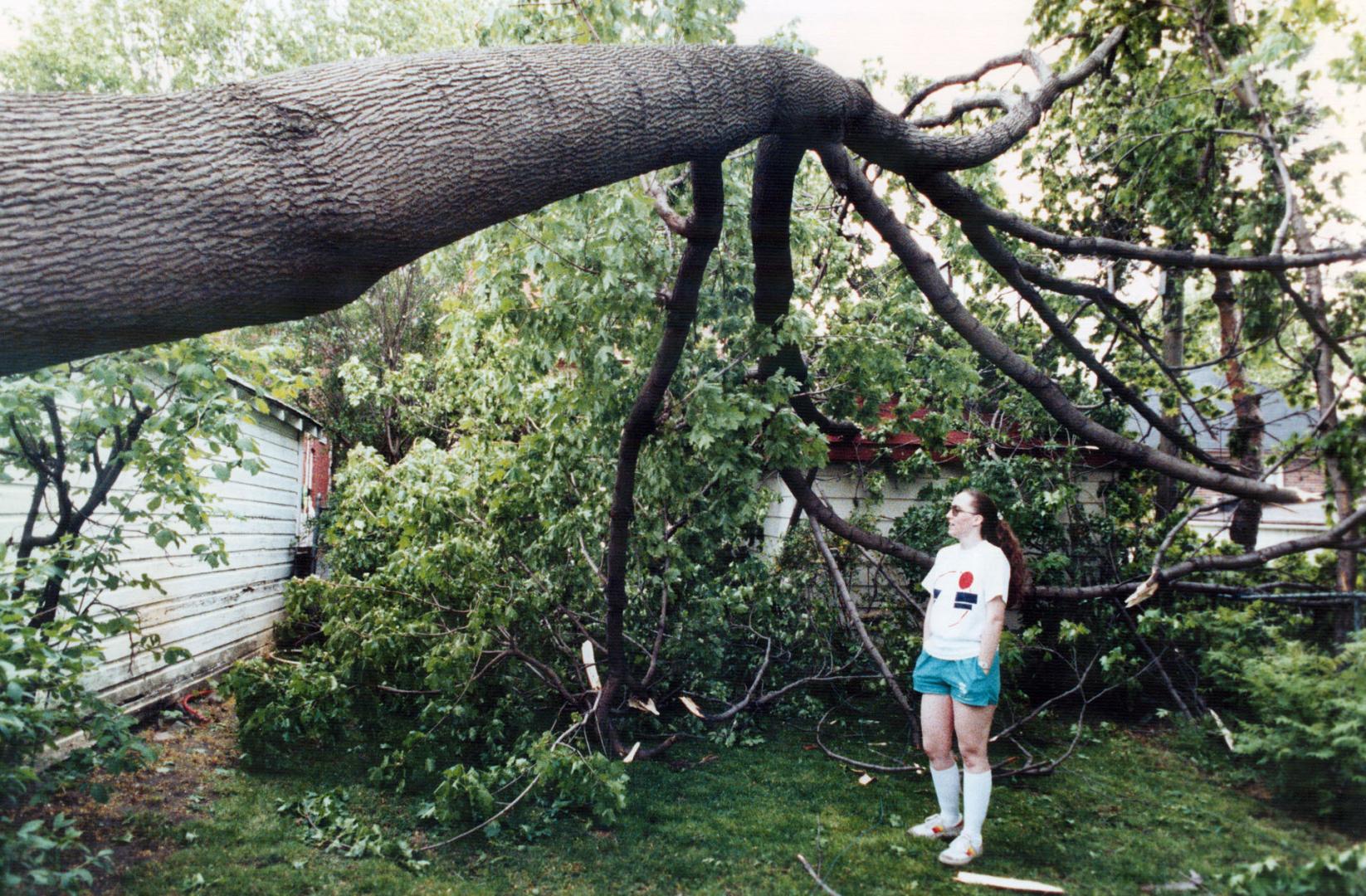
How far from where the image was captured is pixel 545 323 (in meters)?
4.59

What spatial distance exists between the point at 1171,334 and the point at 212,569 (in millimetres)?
9786

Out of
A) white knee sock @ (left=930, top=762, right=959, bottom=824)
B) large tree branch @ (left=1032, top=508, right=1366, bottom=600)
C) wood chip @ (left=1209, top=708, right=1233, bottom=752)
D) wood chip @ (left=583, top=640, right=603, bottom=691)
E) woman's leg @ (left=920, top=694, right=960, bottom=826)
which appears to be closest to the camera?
large tree branch @ (left=1032, top=508, right=1366, bottom=600)

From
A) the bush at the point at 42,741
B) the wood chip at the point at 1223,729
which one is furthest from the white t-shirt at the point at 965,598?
the bush at the point at 42,741

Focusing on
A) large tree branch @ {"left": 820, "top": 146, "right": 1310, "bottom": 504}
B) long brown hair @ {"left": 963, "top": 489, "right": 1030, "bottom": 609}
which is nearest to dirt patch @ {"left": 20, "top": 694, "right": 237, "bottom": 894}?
long brown hair @ {"left": 963, "top": 489, "right": 1030, "bottom": 609}

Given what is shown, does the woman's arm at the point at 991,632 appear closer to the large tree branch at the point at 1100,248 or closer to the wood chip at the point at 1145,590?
the wood chip at the point at 1145,590

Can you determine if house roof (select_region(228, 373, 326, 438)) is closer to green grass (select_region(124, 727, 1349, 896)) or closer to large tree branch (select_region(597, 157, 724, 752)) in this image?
green grass (select_region(124, 727, 1349, 896))

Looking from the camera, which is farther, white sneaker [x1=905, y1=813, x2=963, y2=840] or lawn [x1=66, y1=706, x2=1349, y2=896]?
white sneaker [x1=905, y1=813, x2=963, y2=840]

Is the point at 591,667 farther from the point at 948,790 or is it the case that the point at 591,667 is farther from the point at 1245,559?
the point at 1245,559

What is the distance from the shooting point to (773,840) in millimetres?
4184

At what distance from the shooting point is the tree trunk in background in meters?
7.19

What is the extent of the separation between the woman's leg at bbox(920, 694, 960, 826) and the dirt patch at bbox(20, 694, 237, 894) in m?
3.74

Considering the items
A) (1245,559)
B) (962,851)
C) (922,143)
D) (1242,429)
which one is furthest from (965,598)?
(1242,429)

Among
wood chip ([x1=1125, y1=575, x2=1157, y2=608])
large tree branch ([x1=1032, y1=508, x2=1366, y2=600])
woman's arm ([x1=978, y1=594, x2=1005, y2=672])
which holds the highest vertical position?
large tree branch ([x1=1032, y1=508, x2=1366, y2=600])

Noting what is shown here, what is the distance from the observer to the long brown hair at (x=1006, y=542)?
13.7 ft
